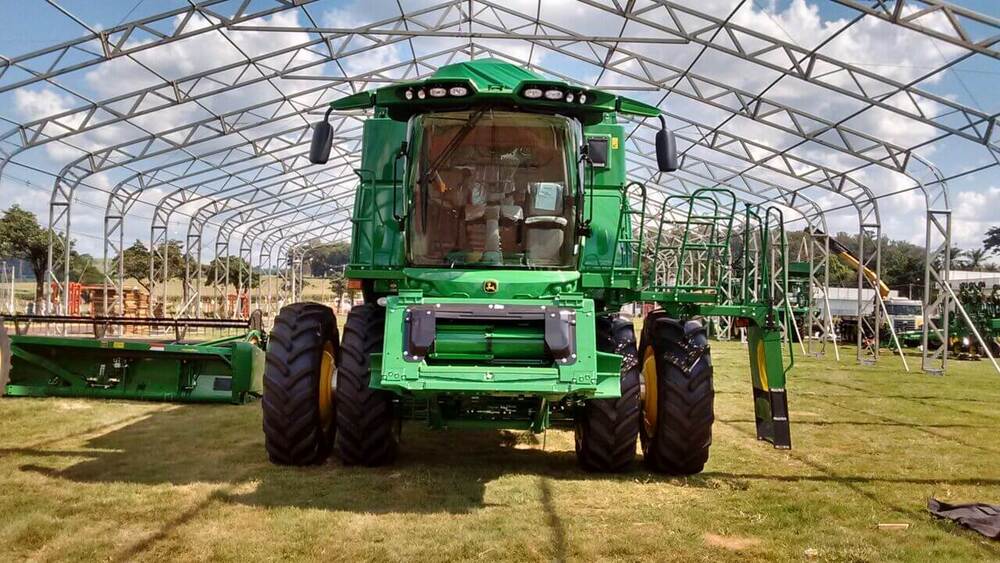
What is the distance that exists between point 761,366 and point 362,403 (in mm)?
3513

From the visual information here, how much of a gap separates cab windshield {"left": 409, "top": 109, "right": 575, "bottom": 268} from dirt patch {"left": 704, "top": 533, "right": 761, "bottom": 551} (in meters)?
2.44

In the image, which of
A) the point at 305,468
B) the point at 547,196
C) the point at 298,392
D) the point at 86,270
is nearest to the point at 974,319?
the point at 547,196

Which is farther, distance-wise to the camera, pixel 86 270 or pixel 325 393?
pixel 86 270

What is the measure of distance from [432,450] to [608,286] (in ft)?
8.67

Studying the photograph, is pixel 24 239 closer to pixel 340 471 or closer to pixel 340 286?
pixel 340 286

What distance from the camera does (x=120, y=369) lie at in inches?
388

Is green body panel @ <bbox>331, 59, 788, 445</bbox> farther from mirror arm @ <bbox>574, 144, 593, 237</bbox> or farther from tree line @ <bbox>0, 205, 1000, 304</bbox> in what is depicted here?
tree line @ <bbox>0, 205, 1000, 304</bbox>

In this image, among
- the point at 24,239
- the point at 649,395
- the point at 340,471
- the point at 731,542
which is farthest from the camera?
the point at 24,239

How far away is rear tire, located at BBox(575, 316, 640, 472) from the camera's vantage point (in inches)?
252

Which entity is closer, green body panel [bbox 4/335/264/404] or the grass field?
the grass field

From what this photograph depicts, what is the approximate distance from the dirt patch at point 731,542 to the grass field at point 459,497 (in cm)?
2

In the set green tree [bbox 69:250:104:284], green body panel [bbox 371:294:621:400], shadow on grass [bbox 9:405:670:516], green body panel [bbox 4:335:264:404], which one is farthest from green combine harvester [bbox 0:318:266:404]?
green tree [bbox 69:250:104:284]

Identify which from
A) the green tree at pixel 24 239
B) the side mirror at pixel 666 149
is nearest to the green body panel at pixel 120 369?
the side mirror at pixel 666 149

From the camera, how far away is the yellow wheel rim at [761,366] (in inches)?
261
